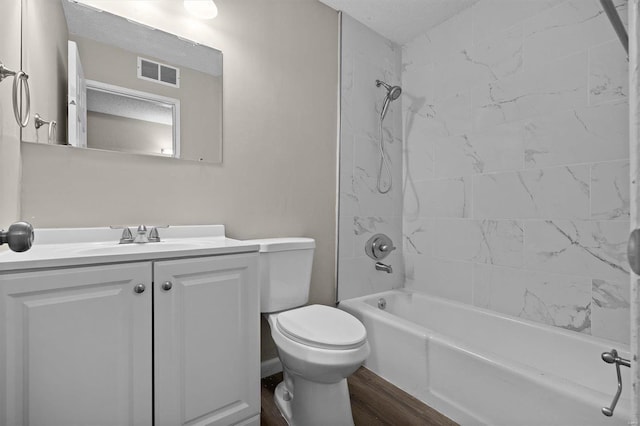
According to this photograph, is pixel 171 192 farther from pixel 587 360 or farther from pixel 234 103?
pixel 587 360

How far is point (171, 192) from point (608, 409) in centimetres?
188

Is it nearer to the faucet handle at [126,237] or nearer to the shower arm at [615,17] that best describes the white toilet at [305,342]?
the faucet handle at [126,237]

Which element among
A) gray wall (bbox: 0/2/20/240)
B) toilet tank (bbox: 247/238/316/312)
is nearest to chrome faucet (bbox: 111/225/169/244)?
gray wall (bbox: 0/2/20/240)

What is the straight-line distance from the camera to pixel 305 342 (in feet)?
4.41

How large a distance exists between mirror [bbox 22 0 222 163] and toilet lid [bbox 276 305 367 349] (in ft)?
2.98

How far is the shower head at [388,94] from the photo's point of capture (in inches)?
92.1

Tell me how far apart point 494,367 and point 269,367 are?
1.20 meters

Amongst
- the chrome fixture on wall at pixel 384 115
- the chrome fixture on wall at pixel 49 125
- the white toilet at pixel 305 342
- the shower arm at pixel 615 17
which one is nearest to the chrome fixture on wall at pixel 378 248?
the chrome fixture on wall at pixel 384 115

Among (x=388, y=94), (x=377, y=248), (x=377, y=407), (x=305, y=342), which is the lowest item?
(x=377, y=407)

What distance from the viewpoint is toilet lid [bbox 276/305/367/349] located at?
52.1 inches

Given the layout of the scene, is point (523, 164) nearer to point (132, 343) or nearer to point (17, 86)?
point (132, 343)

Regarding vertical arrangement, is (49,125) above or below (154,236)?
above

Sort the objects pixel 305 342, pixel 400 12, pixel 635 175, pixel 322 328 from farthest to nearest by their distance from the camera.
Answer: pixel 400 12, pixel 322 328, pixel 305 342, pixel 635 175

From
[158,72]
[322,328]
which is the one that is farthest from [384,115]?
[322,328]
